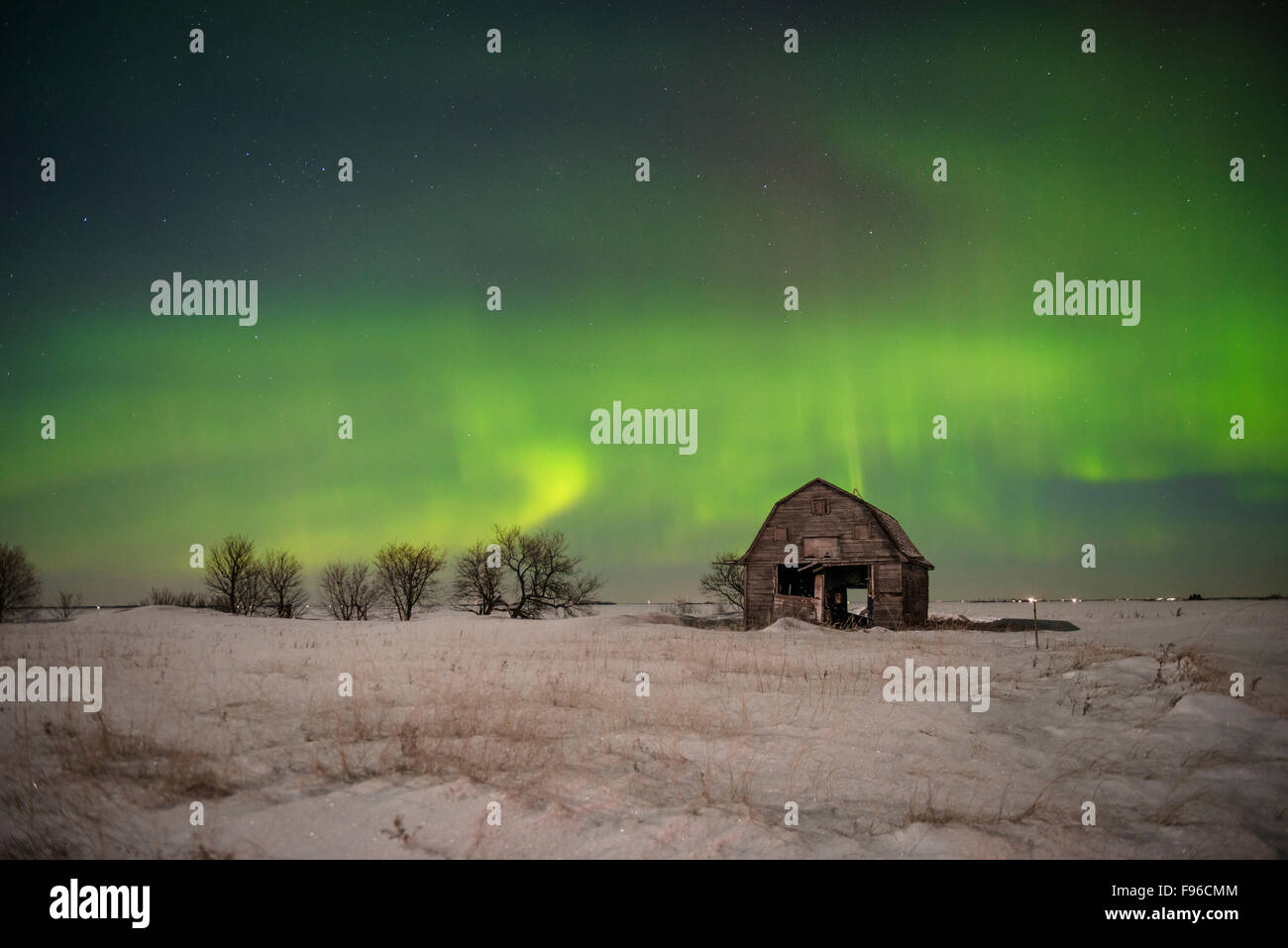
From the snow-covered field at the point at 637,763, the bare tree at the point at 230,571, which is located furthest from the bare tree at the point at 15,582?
the snow-covered field at the point at 637,763

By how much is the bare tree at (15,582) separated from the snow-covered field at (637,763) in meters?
50.1

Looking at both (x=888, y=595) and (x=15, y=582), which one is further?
(x=15, y=582)

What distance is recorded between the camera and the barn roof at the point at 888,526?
105 feet

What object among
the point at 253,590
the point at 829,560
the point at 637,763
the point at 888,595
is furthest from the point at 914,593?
the point at 253,590

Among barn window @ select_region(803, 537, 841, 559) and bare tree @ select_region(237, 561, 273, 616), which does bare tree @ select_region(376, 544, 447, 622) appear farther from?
barn window @ select_region(803, 537, 841, 559)

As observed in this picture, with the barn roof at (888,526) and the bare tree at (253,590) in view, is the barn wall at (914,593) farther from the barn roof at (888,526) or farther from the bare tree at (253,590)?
the bare tree at (253,590)

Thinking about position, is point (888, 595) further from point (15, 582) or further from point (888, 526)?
point (15, 582)

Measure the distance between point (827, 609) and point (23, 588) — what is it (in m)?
57.8

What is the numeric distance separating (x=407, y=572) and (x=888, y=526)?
3672 centimetres

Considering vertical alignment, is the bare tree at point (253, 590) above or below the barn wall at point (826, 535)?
below

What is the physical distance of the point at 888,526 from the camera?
33.3m
